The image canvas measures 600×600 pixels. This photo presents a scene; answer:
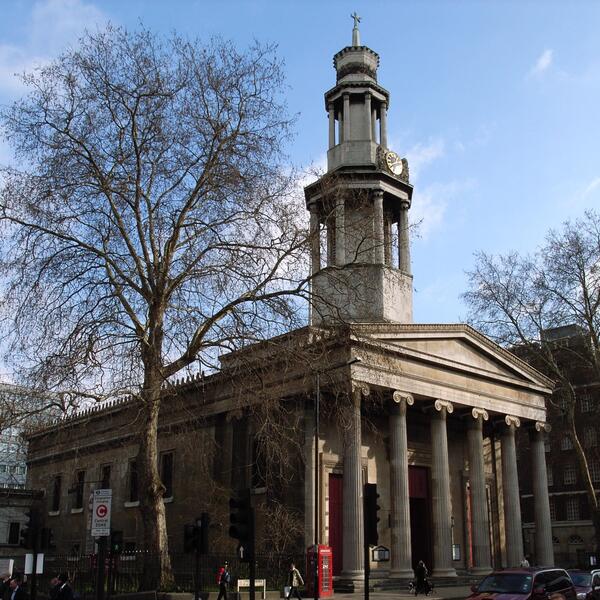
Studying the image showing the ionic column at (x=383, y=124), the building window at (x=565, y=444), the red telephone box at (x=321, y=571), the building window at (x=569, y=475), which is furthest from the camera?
the building window at (x=565, y=444)

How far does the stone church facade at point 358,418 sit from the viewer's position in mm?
22375

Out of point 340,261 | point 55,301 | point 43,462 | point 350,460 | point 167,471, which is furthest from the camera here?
point 43,462

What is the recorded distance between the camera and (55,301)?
65.1ft

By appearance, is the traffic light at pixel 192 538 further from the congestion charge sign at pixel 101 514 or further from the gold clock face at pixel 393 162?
the gold clock face at pixel 393 162

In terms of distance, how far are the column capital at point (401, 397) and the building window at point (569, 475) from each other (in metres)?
33.6

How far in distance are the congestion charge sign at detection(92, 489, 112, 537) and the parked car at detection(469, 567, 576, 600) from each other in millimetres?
8211

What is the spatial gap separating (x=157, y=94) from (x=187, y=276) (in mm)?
5355

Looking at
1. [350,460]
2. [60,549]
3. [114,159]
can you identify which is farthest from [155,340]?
[60,549]

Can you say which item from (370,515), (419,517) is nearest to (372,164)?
(419,517)

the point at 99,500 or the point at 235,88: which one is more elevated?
the point at 235,88

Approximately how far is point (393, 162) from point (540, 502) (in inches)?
744

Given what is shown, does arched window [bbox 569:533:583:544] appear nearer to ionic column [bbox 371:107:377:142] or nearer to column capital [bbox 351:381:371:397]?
ionic column [bbox 371:107:377:142]

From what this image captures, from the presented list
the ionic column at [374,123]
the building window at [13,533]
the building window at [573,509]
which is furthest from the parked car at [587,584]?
the building window at [13,533]

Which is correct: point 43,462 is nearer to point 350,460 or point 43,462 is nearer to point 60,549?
point 60,549
